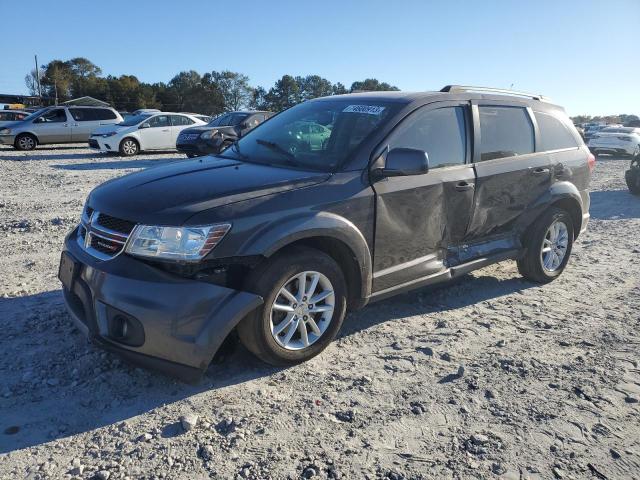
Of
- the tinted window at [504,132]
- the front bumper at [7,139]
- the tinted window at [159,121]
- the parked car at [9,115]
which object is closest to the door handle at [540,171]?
the tinted window at [504,132]

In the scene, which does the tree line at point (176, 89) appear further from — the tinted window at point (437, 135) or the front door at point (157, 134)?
the tinted window at point (437, 135)

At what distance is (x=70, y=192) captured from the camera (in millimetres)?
9633

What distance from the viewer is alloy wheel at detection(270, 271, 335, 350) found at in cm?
334

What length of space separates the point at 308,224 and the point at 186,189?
2.60 ft

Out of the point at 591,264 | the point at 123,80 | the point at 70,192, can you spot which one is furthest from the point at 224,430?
the point at 123,80

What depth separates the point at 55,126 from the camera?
19.3 meters

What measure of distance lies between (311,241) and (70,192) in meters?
7.63

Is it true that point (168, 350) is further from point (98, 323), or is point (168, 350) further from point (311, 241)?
point (311, 241)

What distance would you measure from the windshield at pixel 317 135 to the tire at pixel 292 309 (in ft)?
2.44

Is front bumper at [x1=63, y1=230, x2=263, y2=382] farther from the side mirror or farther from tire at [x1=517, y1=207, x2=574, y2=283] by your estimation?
tire at [x1=517, y1=207, x2=574, y2=283]

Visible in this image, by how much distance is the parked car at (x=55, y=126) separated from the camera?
1869 cm

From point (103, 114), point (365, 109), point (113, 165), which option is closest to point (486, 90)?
point (365, 109)

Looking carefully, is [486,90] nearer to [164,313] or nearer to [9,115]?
[164,313]

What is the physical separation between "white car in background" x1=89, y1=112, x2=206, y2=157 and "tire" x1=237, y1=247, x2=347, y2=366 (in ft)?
50.3
